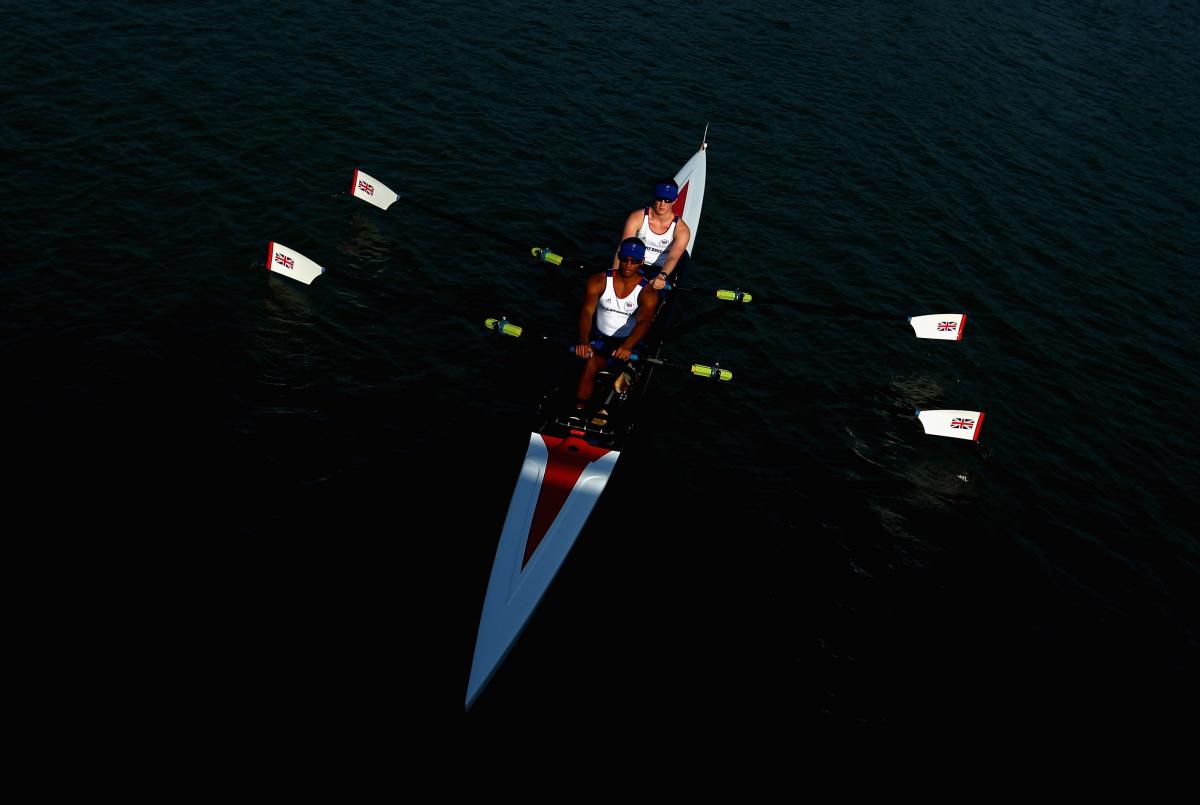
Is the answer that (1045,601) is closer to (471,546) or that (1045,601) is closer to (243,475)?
(471,546)

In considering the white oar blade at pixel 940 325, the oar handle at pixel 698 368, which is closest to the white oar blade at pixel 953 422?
the white oar blade at pixel 940 325

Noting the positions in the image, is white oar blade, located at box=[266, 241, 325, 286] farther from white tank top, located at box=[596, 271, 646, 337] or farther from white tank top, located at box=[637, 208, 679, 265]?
white tank top, located at box=[637, 208, 679, 265]

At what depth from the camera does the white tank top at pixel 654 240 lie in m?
17.2

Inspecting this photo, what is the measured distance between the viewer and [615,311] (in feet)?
46.6

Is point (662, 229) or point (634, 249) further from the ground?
point (662, 229)

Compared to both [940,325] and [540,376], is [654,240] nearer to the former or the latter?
[540,376]

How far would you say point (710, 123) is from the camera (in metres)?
26.3

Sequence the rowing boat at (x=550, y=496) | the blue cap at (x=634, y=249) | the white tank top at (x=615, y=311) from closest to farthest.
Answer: the rowing boat at (x=550, y=496), the blue cap at (x=634, y=249), the white tank top at (x=615, y=311)

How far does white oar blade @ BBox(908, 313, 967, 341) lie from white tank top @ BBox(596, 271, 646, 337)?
254 inches

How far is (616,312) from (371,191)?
7777mm

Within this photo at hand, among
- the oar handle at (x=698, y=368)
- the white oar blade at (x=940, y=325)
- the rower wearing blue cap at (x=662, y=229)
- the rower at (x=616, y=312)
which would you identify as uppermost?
the rower wearing blue cap at (x=662, y=229)

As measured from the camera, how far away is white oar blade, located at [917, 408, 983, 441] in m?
14.9

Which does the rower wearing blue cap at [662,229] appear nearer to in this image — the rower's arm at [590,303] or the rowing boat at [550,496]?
the rowing boat at [550,496]

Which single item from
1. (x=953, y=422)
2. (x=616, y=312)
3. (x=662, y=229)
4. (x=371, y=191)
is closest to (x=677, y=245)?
(x=662, y=229)
